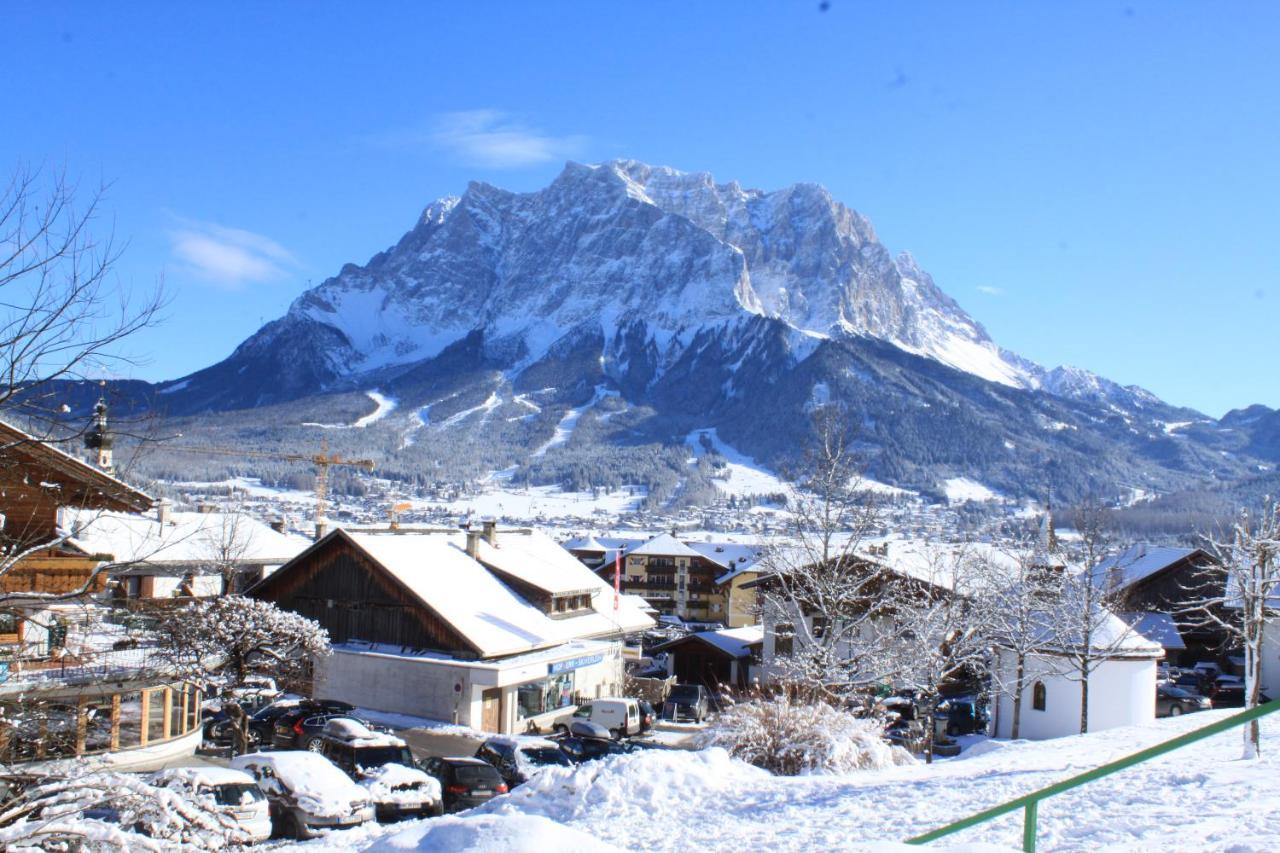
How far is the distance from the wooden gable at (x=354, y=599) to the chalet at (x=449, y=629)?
0.12 feet

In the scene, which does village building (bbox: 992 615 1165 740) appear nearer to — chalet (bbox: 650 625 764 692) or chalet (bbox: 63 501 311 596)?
chalet (bbox: 650 625 764 692)

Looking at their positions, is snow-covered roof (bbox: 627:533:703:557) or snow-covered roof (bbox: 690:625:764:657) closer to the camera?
snow-covered roof (bbox: 690:625:764:657)

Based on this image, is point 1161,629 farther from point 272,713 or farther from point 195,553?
point 195,553

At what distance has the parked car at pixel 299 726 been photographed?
82.9 feet

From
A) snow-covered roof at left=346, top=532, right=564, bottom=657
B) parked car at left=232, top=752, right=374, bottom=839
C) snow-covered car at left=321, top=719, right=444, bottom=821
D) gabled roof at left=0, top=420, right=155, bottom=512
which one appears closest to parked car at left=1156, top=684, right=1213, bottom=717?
snow-covered roof at left=346, top=532, right=564, bottom=657

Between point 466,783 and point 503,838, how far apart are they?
13000 millimetres

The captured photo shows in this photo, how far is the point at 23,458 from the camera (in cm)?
1273

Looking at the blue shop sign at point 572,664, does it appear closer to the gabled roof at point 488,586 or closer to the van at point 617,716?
the gabled roof at point 488,586

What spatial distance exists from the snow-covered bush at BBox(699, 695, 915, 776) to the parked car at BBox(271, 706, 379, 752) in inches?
431

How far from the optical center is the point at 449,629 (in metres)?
31.1

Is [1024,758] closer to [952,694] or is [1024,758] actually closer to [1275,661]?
[952,694]

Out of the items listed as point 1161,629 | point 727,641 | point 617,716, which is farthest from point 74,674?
point 1161,629

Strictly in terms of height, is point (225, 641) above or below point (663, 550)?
above

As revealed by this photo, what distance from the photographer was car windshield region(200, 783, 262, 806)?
50.0 feet
